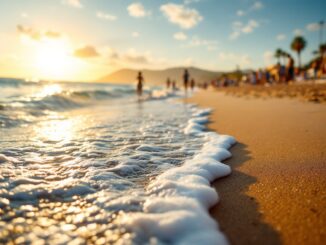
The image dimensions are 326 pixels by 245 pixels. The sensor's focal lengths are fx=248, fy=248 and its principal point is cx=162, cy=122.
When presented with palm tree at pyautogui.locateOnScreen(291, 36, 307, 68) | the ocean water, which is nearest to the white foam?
the ocean water

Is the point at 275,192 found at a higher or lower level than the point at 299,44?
lower

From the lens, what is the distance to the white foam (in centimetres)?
139

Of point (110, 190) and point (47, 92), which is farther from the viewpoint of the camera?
point (47, 92)

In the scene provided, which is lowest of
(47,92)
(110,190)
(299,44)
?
(110,190)

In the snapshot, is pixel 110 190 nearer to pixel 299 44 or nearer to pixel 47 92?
pixel 47 92

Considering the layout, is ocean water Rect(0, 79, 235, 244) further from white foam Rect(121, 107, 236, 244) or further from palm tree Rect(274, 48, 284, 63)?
palm tree Rect(274, 48, 284, 63)

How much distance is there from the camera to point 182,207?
1.64 m

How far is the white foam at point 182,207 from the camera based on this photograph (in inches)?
54.7

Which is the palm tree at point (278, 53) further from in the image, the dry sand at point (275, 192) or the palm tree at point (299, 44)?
the dry sand at point (275, 192)

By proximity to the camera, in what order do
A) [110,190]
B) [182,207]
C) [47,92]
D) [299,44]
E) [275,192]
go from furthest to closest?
[299,44] < [47,92] < [110,190] < [275,192] < [182,207]

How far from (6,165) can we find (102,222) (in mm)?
1664

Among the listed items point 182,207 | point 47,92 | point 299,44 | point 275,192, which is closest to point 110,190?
point 182,207

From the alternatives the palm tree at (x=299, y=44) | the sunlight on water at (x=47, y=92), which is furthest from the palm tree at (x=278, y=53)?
the sunlight on water at (x=47, y=92)

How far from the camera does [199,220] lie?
1494mm
